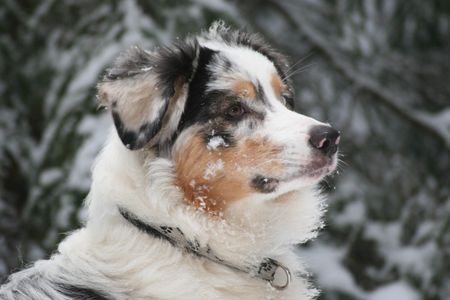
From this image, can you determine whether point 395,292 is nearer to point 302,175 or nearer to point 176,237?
point 302,175

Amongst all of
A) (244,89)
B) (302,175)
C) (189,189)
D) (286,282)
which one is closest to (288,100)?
(244,89)

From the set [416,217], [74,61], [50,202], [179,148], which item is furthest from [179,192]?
[416,217]

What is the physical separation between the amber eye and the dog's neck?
372mm

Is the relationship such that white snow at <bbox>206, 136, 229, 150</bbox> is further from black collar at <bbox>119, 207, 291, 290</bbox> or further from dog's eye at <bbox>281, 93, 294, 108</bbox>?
dog's eye at <bbox>281, 93, 294, 108</bbox>

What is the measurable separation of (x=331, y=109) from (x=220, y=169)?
11.7 ft

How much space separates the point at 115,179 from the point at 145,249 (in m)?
0.34

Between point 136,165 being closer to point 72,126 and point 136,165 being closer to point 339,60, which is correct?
point 72,126

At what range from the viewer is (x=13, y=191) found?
6754 millimetres

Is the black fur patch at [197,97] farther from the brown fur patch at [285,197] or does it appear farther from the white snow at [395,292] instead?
the white snow at [395,292]

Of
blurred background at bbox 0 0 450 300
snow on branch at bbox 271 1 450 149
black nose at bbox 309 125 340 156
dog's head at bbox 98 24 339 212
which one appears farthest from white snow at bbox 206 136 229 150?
snow on branch at bbox 271 1 450 149

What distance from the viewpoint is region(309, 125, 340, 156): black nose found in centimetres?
328

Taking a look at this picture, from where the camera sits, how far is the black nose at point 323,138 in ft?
10.8

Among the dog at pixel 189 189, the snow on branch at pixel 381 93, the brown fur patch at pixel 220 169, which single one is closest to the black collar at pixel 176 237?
the dog at pixel 189 189

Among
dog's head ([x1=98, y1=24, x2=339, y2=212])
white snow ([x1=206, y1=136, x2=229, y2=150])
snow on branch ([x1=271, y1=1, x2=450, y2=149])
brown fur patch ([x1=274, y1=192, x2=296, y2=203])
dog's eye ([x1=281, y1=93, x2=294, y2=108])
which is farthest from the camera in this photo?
snow on branch ([x1=271, y1=1, x2=450, y2=149])
